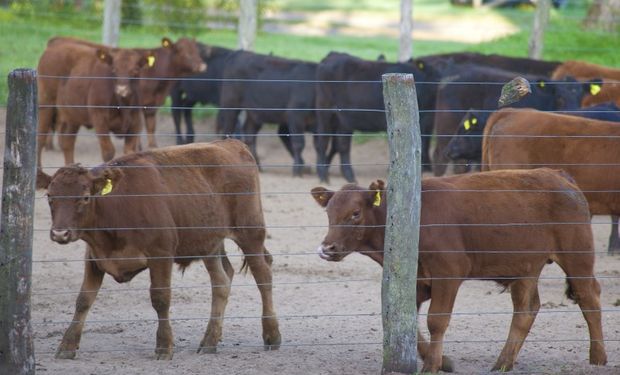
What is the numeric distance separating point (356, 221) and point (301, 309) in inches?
84.9

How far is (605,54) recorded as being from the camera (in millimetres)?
22938

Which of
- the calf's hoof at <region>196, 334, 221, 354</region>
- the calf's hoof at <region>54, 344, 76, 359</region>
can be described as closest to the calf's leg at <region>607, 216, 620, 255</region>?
the calf's hoof at <region>196, 334, 221, 354</region>

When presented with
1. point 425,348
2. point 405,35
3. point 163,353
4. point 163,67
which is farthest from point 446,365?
point 405,35

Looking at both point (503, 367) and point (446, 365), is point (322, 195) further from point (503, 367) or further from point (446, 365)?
point (503, 367)

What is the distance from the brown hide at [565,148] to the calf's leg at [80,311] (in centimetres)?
465

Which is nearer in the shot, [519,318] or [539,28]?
[519,318]

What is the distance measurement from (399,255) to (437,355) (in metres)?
0.89

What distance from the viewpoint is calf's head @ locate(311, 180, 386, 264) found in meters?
7.48

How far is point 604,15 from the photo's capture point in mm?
25203

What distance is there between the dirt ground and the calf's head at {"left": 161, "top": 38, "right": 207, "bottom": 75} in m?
6.45

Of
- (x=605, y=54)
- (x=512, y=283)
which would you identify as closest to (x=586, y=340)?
(x=512, y=283)

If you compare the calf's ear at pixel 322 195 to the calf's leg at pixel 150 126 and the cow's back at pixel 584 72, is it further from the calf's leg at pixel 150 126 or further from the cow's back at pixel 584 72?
the cow's back at pixel 584 72

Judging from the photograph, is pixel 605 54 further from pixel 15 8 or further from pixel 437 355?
pixel 437 355

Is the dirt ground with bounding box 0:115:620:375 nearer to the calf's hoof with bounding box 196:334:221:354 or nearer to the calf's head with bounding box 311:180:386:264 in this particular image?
the calf's hoof with bounding box 196:334:221:354
